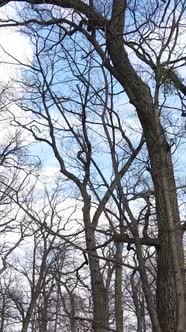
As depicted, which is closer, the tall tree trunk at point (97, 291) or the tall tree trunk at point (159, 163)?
the tall tree trunk at point (159, 163)

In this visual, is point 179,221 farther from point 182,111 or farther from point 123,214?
point 182,111

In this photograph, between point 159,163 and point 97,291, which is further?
point 97,291

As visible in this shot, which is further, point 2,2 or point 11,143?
A: point 11,143

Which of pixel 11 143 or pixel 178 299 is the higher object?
pixel 11 143

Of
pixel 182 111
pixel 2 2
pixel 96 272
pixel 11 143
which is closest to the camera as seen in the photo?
pixel 182 111

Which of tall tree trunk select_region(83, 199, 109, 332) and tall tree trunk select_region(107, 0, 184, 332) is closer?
tall tree trunk select_region(107, 0, 184, 332)

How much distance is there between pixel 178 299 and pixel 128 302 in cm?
3102

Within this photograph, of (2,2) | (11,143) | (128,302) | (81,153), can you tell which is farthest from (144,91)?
(128,302)

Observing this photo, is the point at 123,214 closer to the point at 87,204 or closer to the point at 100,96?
the point at 100,96

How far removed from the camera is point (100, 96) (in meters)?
5.05

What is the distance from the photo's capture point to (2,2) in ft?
19.8

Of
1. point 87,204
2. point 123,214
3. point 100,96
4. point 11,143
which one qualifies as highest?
point 11,143

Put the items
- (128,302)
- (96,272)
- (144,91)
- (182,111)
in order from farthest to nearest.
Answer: (128,302)
(96,272)
(144,91)
(182,111)

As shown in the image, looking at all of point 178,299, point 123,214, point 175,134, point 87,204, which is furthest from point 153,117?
point 87,204
